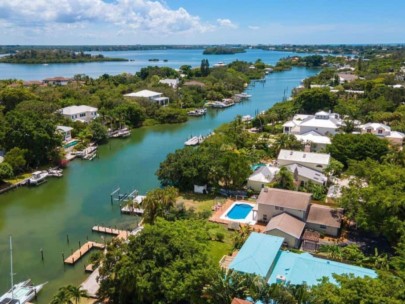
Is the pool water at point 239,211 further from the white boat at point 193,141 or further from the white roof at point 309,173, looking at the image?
the white boat at point 193,141

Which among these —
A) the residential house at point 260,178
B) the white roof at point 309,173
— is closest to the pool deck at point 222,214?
the residential house at point 260,178

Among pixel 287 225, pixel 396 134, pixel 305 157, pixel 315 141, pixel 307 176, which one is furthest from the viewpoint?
pixel 396 134

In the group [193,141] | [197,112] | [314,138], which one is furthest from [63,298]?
[197,112]

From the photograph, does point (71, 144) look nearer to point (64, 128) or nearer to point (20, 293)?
point (64, 128)

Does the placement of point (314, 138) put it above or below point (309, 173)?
above

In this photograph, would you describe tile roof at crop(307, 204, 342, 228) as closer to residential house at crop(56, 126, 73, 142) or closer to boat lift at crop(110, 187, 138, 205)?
boat lift at crop(110, 187, 138, 205)

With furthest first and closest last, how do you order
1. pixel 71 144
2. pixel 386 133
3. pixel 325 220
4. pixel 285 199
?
pixel 71 144 < pixel 386 133 < pixel 285 199 < pixel 325 220

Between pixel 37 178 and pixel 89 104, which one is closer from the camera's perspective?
pixel 37 178
